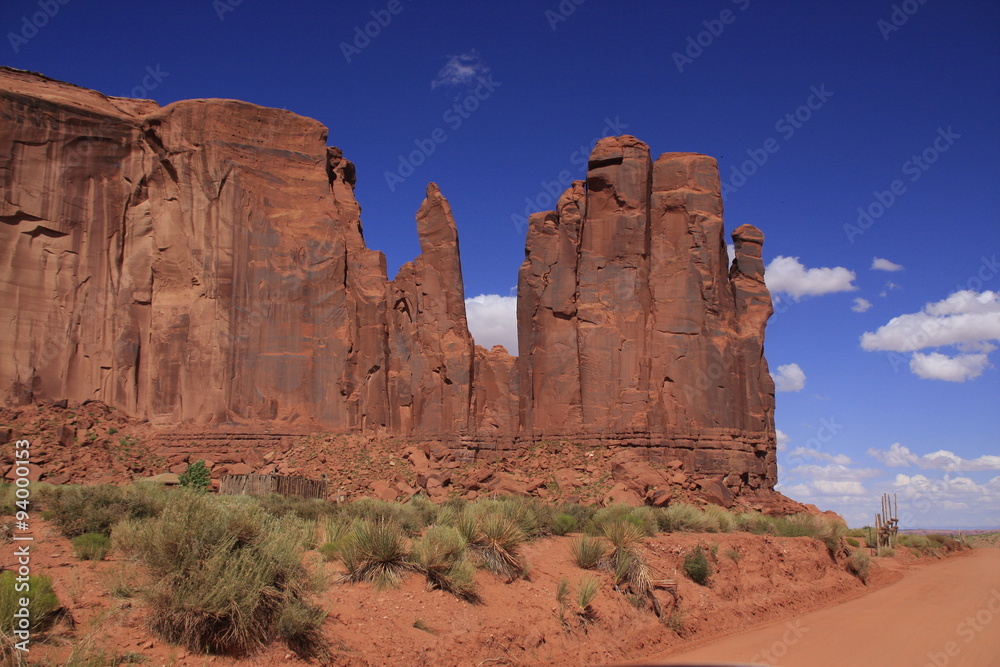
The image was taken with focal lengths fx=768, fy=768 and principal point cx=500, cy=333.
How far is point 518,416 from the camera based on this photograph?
141 feet

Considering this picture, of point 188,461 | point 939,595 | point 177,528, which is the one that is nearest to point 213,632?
point 177,528

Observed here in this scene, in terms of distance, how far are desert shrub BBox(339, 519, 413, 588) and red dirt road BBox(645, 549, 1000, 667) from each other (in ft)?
14.8

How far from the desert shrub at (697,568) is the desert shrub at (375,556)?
7729mm

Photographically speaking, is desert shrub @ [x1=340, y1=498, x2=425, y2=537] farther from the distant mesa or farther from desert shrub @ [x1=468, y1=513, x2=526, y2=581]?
the distant mesa

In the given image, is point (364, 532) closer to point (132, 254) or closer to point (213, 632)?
point (213, 632)

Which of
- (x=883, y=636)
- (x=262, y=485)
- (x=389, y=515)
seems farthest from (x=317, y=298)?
(x=883, y=636)

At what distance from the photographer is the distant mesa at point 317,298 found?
39.7 m

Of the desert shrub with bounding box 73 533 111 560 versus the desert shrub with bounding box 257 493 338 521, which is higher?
the desert shrub with bounding box 73 533 111 560

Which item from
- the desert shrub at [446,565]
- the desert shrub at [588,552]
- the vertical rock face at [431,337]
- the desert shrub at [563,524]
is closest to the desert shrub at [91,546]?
the desert shrub at [446,565]

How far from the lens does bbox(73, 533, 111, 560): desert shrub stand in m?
11.2

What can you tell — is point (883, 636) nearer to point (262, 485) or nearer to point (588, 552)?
point (588, 552)

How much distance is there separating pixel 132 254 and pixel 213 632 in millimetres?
38942

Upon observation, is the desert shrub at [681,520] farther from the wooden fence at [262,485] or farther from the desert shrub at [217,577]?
the desert shrub at [217,577]

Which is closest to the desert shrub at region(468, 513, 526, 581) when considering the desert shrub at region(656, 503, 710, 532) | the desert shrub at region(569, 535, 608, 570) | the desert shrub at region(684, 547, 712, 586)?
the desert shrub at region(569, 535, 608, 570)
